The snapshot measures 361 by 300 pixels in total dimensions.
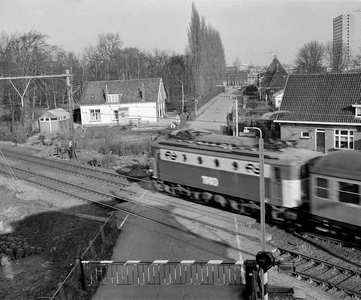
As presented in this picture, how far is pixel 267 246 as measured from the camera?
1383cm

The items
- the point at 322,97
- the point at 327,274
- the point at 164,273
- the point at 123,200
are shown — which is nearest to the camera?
the point at 164,273

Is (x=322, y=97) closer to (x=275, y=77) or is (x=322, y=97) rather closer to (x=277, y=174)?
(x=277, y=174)

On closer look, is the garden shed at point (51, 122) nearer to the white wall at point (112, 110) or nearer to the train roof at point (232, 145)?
the white wall at point (112, 110)

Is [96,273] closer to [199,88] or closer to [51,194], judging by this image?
[51,194]

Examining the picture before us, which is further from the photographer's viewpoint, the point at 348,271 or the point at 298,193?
the point at 298,193

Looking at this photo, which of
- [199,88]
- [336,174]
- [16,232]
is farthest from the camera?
[199,88]

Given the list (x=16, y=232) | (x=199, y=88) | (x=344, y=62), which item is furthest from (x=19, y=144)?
(x=344, y=62)

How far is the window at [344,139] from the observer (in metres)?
27.1

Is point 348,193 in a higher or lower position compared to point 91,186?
higher

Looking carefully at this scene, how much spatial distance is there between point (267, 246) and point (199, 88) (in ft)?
171

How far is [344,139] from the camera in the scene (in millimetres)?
27266

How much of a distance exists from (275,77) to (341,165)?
54624 mm

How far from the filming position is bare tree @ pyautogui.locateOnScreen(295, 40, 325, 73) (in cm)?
7419

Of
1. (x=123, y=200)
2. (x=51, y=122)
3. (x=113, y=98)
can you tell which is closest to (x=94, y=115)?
(x=113, y=98)
